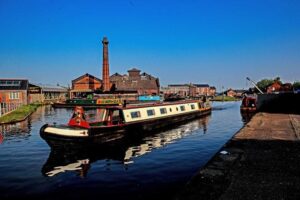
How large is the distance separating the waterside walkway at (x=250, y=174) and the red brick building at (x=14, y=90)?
54.8 meters

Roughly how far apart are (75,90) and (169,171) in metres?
77.0

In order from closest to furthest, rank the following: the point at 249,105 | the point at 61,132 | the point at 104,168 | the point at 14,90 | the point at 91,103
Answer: the point at 104,168
the point at 61,132
the point at 249,105
the point at 14,90
the point at 91,103

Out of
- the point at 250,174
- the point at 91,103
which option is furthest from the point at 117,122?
the point at 91,103

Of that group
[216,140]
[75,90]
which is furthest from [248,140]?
[75,90]

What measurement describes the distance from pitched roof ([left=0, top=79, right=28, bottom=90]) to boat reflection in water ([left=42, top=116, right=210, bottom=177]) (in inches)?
1868

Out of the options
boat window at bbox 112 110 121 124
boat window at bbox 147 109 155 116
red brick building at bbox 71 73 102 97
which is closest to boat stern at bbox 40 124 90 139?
boat window at bbox 112 110 121 124

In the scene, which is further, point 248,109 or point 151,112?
point 248,109

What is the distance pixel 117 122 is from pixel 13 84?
4845cm

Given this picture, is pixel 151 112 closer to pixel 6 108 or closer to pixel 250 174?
pixel 250 174

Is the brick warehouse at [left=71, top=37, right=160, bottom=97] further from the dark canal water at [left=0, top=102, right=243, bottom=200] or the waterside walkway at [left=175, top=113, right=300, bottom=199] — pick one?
the waterside walkway at [left=175, top=113, right=300, bottom=199]

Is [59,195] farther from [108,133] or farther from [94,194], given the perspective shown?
[108,133]

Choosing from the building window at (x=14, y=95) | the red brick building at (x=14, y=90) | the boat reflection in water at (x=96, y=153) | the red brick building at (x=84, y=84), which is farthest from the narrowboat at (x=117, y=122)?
the red brick building at (x=84, y=84)

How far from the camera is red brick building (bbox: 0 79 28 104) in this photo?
55.5m

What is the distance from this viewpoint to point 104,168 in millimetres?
13445
